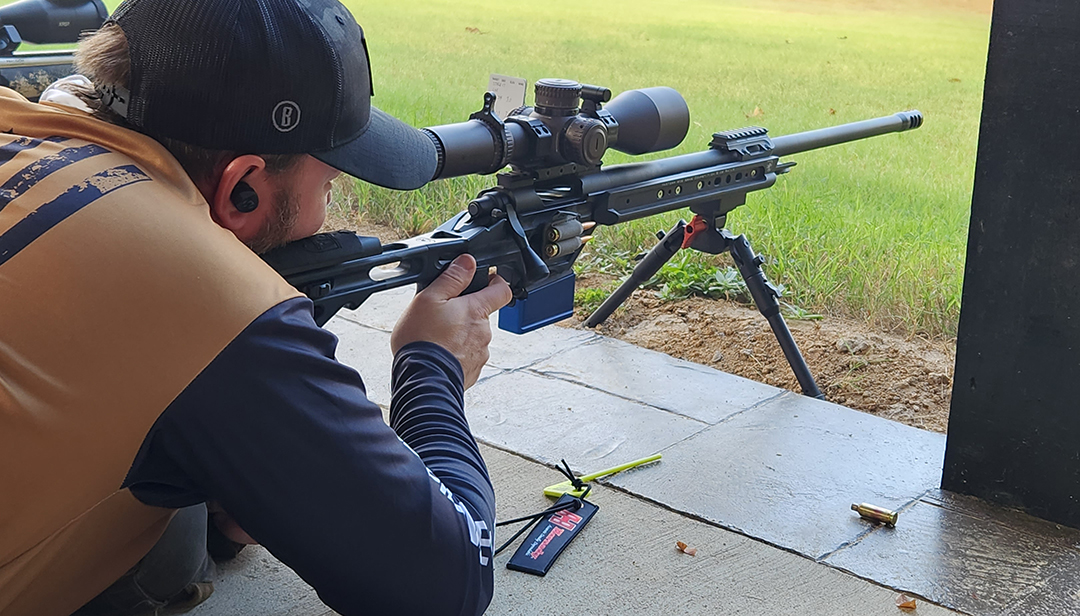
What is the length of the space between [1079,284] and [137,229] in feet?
7.95

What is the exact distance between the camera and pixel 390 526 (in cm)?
145

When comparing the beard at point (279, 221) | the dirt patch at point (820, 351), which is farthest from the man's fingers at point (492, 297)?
the dirt patch at point (820, 351)

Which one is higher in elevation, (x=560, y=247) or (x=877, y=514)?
(x=560, y=247)

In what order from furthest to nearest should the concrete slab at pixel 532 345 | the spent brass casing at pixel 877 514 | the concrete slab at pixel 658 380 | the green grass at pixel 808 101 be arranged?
the green grass at pixel 808 101 → the concrete slab at pixel 532 345 → the concrete slab at pixel 658 380 → the spent brass casing at pixel 877 514

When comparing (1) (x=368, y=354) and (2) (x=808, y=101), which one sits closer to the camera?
(1) (x=368, y=354)

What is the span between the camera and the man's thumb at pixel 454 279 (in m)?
2.13

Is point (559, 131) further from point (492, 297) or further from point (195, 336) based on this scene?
point (195, 336)

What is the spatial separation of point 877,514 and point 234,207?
6.79ft

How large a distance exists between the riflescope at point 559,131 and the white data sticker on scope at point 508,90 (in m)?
0.61

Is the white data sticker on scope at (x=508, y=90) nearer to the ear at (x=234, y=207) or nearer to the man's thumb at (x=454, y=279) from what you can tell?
the man's thumb at (x=454, y=279)

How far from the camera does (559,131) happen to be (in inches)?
107

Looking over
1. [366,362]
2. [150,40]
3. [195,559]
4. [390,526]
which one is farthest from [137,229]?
[366,362]

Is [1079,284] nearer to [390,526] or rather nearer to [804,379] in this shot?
[804,379]

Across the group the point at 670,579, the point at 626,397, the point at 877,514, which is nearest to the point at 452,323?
the point at 670,579
